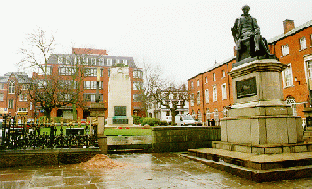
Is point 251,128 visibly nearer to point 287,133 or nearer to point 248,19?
point 287,133

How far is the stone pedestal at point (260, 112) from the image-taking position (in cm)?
657

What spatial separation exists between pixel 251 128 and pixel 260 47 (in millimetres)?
2768

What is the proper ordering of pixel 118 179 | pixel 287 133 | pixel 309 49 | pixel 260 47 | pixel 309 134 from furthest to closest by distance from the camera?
1. pixel 309 49
2. pixel 309 134
3. pixel 260 47
4. pixel 287 133
5. pixel 118 179

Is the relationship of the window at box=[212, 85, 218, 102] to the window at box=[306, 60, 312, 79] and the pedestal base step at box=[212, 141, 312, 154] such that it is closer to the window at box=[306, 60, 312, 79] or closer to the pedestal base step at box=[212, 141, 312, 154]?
the window at box=[306, 60, 312, 79]

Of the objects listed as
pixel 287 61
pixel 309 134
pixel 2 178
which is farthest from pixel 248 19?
pixel 287 61

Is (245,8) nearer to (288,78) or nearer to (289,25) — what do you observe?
(288,78)

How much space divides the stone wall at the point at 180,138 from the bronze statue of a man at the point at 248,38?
368 centimetres

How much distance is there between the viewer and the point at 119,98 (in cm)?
2747

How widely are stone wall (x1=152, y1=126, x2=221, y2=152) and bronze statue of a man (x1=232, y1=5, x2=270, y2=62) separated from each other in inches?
145

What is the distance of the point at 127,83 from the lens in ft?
91.6

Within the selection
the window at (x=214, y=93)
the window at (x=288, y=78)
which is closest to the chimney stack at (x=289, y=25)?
the window at (x=288, y=78)

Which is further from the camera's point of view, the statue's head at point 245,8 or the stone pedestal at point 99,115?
the stone pedestal at point 99,115

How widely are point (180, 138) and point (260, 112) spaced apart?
408 cm

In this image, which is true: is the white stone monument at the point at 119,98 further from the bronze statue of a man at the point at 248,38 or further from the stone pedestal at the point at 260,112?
the stone pedestal at the point at 260,112
